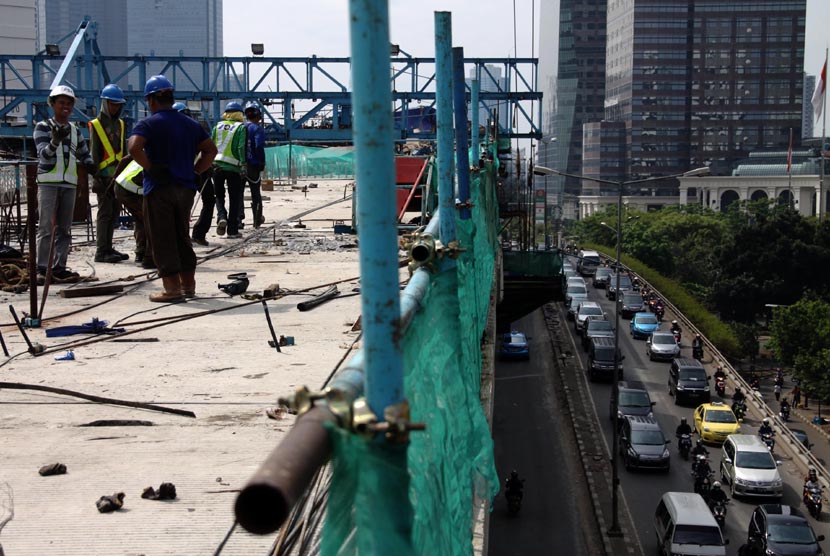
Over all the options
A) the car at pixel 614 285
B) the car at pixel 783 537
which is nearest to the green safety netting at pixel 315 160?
the car at pixel 783 537

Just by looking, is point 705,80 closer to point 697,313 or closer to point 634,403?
point 697,313

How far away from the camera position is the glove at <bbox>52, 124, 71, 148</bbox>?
30.9 feet

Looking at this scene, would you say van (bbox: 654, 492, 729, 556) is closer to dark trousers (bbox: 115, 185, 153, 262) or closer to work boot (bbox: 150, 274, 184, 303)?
dark trousers (bbox: 115, 185, 153, 262)

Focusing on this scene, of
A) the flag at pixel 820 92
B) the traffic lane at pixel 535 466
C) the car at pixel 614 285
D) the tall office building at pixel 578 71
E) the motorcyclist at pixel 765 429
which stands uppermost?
the tall office building at pixel 578 71

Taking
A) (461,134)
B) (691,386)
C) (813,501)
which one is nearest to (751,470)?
(813,501)

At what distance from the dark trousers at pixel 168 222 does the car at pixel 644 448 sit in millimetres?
25394

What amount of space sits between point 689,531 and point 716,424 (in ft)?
42.4

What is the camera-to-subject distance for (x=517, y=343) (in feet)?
157

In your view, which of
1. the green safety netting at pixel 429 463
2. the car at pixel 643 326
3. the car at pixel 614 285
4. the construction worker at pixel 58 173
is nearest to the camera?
the green safety netting at pixel 429 463

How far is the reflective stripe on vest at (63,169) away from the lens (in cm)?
939

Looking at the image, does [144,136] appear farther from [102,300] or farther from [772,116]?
[772,116]

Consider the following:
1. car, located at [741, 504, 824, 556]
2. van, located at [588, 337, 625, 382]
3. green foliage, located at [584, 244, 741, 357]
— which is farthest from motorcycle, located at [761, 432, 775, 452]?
green foliage, located at [584, 244, 741, 357]

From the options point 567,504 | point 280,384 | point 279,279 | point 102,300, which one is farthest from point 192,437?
point 567,504

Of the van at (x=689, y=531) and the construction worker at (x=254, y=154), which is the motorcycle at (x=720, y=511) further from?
the construction worker at (x=254, y=154)
